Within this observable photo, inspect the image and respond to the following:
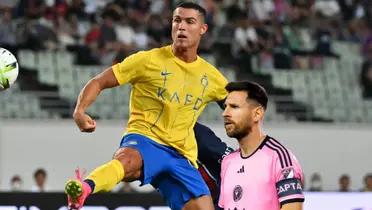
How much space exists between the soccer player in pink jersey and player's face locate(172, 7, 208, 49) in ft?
6.47

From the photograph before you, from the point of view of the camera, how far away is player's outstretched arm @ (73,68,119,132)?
806cm

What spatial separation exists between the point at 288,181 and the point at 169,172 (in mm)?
2556

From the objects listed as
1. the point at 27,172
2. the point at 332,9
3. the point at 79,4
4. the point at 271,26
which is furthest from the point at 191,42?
the point at 332,9

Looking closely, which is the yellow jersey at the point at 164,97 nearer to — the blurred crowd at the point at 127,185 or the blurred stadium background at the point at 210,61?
the blurred crowd at the point at 127,185

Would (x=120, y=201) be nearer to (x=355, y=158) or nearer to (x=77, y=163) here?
(x=77, y=163)

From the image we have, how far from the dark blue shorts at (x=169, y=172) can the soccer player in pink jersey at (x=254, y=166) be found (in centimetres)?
175

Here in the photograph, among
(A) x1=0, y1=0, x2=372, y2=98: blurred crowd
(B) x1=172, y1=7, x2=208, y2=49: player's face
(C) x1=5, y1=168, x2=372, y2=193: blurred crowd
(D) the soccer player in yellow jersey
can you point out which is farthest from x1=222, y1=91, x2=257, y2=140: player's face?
(A) x1=0, y1=0, x2=372, y2=98: blurred crowd

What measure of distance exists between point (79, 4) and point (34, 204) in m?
7.91

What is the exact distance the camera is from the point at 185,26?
9.02m

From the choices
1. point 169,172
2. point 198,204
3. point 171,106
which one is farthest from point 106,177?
point 198,204

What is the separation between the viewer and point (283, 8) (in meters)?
21.3

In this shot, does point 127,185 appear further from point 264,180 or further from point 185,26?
point 264,180

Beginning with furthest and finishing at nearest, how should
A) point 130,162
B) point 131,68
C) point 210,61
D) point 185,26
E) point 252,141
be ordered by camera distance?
1. point 210,61
2. point 185,26
3. point 131,68
4. point 130,162
5. point 252,141

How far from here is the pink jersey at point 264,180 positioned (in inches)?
260
